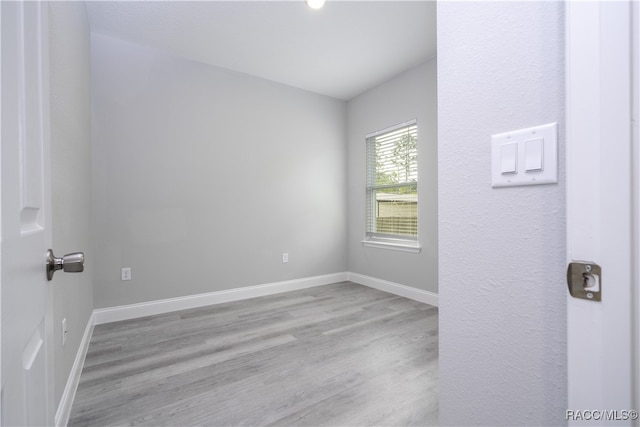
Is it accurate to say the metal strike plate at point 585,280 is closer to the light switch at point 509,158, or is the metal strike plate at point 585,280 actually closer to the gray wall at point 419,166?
the light switch at point 509,158

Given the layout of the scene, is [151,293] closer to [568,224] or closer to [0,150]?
[0,150]

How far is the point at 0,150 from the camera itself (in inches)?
14.3

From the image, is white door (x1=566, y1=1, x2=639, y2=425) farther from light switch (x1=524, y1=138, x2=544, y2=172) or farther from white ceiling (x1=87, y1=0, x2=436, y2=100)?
white ceiling (x1=87, y1=0, x2=436, y2=100)

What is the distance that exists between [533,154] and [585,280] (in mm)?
257

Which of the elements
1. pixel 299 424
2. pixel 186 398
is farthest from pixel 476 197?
pixel 186 398

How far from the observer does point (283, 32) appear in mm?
2604

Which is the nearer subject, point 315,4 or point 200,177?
point 315,4

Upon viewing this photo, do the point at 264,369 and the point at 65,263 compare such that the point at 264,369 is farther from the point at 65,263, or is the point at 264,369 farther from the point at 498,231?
the point at 498,231

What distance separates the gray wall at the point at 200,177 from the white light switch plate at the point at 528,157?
9.63 feet

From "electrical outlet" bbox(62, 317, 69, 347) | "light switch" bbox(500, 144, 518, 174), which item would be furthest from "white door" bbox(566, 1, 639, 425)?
"electrical outlet" bbox(62, 317, 69, 347)

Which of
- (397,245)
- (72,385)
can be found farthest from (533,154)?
(397,245)

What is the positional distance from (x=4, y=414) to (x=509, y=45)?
1078 mm

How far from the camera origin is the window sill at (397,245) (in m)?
3.24

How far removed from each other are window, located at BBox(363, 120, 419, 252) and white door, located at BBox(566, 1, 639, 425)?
280cm
